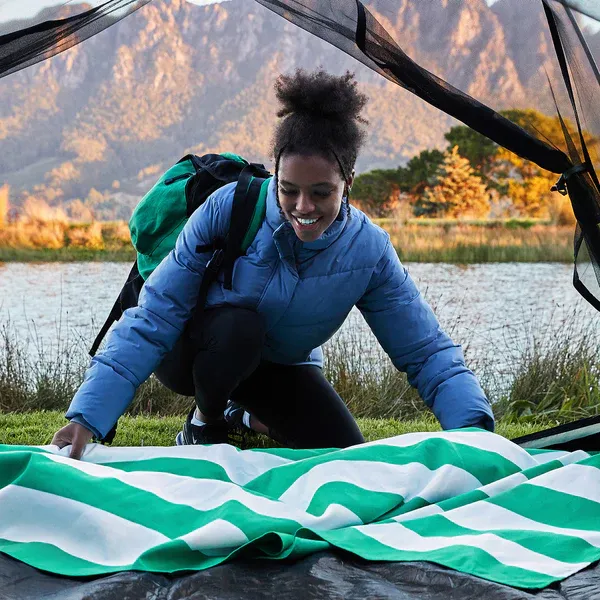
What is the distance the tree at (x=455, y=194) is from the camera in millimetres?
12148

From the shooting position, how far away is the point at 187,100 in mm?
15438

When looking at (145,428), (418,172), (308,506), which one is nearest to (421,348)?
(308,506)

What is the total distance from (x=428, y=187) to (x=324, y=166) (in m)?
10.2

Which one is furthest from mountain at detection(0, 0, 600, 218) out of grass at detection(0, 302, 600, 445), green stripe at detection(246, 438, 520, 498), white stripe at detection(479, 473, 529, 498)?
white stripe at detection(479, 473, 529, 498)

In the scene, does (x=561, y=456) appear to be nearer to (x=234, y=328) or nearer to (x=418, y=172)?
(x=234, y=328)

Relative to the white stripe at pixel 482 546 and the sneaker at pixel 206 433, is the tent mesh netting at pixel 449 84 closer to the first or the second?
the white stripe at pixel 482 546

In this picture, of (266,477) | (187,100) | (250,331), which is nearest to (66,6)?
(250,331)

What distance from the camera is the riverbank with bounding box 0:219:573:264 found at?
11008 millimetres

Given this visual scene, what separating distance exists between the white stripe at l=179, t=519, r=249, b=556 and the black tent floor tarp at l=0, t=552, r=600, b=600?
0.17 feet

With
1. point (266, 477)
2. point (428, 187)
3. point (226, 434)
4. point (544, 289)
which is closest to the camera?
point (266, 477)

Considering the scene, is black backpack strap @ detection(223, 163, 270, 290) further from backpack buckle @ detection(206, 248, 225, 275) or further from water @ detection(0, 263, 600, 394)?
water @ detection(0, 263, 600, 394)

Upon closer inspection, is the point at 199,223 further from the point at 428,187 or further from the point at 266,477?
the point at 428,187

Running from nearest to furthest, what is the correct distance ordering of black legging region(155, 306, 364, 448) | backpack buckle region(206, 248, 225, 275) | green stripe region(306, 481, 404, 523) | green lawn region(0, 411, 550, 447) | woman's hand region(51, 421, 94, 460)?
green stripe region(306, 481, 404, 523) < woman's hand region(51, 421, 94, 460) < backpack buckle region(206, 248, 225, 275) < black legging region(155, 306, 364, 448) < green lawn region(0, 411, 550, 447)

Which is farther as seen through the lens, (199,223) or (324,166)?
(199,223)
